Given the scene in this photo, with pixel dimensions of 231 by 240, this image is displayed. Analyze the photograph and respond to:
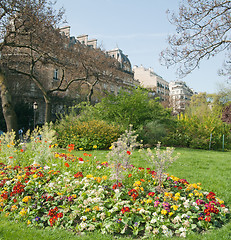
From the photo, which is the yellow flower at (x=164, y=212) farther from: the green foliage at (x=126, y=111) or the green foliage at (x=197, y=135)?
the green foliage at (x=197, y=135)

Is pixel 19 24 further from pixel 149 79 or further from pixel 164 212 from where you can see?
pixel 149 79

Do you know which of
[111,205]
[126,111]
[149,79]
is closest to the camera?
[111,205]

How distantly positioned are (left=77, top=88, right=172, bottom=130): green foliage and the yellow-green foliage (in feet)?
6.27

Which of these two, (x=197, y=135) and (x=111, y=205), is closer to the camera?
(x=111, y=205)

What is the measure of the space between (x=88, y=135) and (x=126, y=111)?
3765 mm

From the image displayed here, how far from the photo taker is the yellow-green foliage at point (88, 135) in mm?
11078

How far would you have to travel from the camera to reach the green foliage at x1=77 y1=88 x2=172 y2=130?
13984 millimetres

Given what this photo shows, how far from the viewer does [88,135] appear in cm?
1128

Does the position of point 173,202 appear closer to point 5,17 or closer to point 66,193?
point 66,193

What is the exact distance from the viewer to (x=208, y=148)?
577 inches

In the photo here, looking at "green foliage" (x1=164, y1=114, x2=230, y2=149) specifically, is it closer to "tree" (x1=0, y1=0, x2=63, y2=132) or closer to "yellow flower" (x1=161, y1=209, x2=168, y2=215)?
"tree" (x1=0, y1=0, x2=63, y2=132)

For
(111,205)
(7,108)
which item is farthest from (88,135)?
(111,205)

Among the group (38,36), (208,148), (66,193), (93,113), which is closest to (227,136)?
(208,148)

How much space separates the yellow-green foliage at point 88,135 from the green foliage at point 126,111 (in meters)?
1.91
